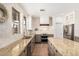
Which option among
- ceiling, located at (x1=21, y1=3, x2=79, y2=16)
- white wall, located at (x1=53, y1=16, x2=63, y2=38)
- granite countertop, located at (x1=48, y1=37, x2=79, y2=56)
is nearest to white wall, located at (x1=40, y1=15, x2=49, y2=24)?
white wall, located at (x1=53, y1=16, x2=63, y2=38)

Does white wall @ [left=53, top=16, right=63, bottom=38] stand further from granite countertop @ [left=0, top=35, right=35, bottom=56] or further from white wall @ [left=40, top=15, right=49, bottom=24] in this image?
granite countertop @ [left=0, top=35, right=35, bottom=56]

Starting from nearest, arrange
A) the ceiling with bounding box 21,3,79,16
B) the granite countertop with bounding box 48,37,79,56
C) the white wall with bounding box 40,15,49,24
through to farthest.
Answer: the granite countertop with bounding box 48,37,79,56 < the ceiling with bounding box 21,3,79,16 < the white wall with bounding box 40,15,49,24

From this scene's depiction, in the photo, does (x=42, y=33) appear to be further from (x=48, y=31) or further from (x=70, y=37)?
(x=70, y=37)

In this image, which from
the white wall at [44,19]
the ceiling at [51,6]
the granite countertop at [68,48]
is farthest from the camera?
the white wall at [44,19]

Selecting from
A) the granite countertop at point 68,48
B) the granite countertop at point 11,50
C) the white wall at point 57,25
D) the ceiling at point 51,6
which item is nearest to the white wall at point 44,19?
the white wall at point 57,25

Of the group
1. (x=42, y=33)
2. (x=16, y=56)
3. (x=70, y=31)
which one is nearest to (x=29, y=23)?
(x=42, y=33)

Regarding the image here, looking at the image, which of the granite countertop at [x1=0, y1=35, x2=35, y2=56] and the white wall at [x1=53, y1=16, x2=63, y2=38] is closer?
the granite countertop at [x1=0, y1=35, x2=35, y2=56]

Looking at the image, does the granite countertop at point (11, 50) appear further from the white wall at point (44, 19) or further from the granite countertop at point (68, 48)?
the white wall at point (44, 19)

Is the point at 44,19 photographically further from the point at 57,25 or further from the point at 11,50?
the point at 11,50

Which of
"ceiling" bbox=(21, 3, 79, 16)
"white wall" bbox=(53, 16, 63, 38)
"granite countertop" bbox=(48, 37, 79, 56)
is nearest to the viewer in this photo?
"granite countertop" bbox=(48, 37, 79, 56)

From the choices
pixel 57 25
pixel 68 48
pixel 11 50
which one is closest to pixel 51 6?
pixel 68 48

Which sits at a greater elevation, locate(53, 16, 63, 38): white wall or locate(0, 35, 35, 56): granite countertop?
locate(53, 16, 63, 38): white wall

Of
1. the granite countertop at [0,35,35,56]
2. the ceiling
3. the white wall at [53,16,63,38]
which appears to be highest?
the ceiling

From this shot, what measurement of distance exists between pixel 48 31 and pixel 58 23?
114 cm
